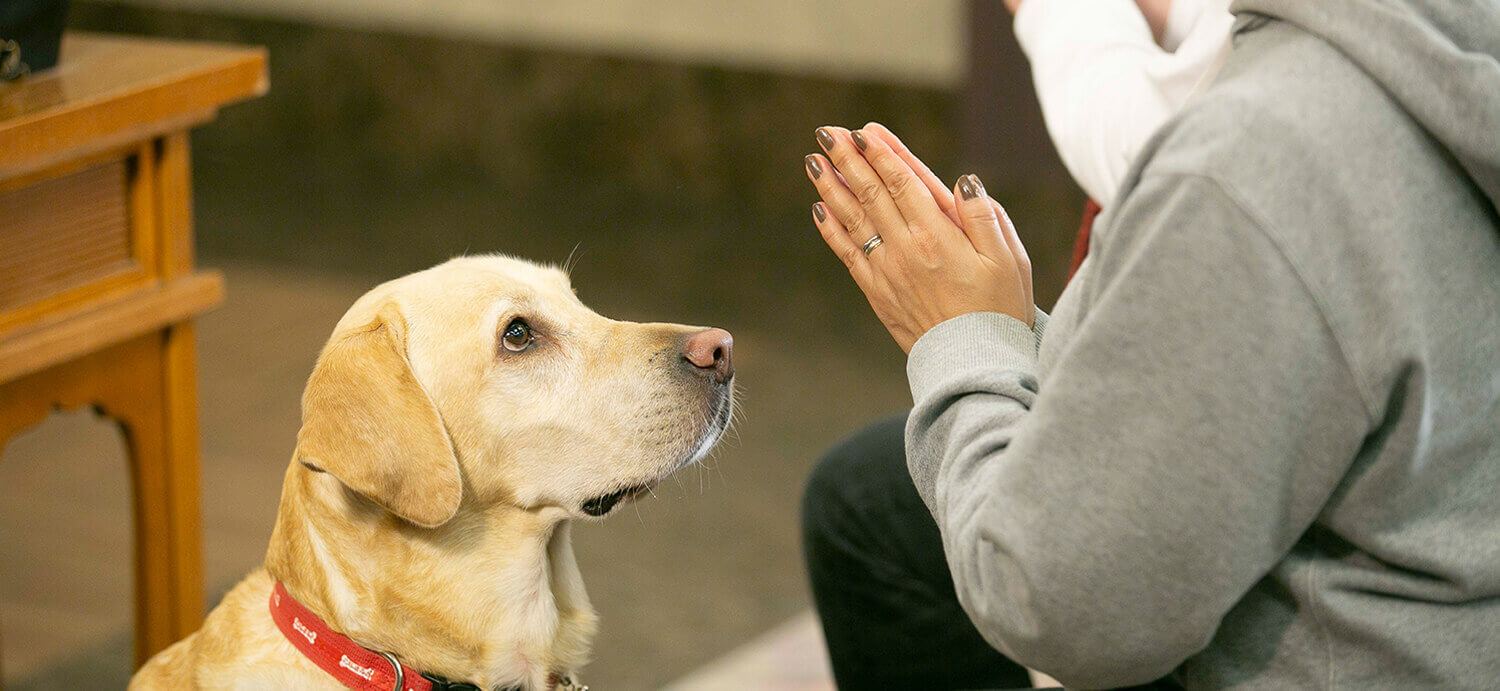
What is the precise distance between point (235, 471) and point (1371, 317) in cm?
259

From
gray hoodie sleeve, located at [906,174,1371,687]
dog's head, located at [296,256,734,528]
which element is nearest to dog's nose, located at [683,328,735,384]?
dog's head, located at [296,256,734,528]

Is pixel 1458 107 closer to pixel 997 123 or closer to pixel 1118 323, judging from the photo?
pixel 1118 323

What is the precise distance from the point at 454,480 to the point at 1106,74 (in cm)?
71

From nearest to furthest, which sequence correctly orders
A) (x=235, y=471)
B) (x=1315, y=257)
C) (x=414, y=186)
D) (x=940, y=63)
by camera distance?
Result: (x=1315, y=257) < (x=235, y=471) < (x=940, y=63) < (x=414, y=186)

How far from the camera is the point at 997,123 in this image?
10.9 ft

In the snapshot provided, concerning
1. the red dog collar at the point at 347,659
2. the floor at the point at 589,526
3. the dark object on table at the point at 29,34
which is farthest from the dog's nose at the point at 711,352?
the floor at the point at 589,526

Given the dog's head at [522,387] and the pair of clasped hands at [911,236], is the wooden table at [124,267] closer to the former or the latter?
the dog's head at [522,387]

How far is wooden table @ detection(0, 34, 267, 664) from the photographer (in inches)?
54.1

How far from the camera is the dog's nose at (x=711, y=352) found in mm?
1307

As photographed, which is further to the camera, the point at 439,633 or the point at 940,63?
the point at 940,63

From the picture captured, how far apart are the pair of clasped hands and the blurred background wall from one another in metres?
1.30

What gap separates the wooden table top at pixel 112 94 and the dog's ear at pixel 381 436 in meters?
0.40

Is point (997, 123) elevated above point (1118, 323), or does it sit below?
below

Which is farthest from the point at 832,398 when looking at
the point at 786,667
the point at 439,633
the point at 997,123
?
the point at 439,633
